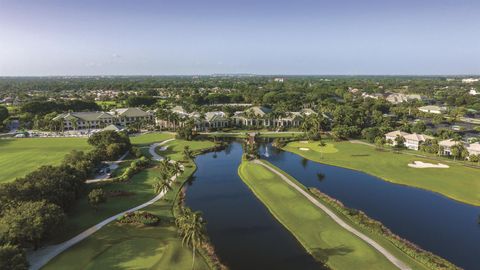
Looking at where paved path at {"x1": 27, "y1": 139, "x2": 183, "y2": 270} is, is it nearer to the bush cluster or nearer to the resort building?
the bush cluster

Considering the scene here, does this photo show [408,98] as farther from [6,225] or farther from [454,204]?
[6,225]

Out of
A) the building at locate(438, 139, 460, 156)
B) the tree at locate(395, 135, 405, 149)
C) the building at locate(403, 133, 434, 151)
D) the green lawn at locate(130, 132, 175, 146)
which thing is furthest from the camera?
A: the green lawn at locate(130, 132, 175, 146)

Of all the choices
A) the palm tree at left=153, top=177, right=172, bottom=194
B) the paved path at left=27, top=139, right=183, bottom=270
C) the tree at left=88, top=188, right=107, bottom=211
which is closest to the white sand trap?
the palm tree at left=153, top=177, right=172, bottom=194

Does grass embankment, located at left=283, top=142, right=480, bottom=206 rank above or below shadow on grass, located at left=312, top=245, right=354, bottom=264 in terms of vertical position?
above

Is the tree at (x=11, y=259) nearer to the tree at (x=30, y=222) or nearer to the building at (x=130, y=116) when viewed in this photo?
the tree at (x=30, y=222)

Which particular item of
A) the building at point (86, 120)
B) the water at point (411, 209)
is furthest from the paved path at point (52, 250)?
the building at point (86, 120)

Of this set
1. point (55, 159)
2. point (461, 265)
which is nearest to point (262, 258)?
point (461, 265)
